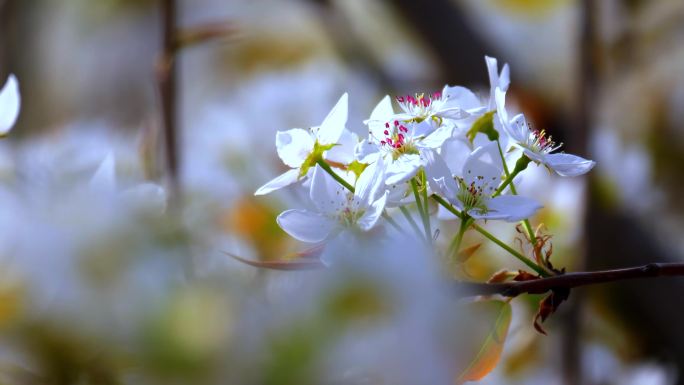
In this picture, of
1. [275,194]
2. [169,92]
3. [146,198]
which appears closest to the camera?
[146,198]

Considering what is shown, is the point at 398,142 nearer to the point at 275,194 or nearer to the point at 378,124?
the point at 378,124

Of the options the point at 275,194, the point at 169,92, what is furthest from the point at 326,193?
the point at 275,194

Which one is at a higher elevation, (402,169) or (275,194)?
(402,169)

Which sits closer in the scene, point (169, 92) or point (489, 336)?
point (489, 336)

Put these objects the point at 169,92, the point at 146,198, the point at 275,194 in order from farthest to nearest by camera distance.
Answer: the point at 275,194, the point at 169,92, the point at 146,198

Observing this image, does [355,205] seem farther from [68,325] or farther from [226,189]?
[226,189]

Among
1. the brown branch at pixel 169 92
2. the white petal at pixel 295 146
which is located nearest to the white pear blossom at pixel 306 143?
the white petal at pixel 295 146
